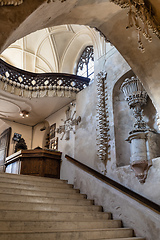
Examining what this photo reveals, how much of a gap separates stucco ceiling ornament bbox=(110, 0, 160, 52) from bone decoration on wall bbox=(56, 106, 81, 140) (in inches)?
201

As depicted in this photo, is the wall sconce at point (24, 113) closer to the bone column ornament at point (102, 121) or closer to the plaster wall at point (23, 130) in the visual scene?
the plaster wall at point (23, 130)

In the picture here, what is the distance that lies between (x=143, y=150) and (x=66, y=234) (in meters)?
2.26

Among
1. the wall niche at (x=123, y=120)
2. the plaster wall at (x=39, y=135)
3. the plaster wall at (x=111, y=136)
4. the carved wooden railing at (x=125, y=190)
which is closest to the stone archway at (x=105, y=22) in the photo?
the carved wooden railing at (x=125, y=190)

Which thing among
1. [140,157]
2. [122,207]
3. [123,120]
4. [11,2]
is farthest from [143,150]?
[11,2]

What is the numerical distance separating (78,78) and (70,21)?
574cm

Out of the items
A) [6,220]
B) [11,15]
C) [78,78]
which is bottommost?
[6,220]

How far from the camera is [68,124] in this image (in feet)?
26.9

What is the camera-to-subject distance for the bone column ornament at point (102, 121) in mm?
6004

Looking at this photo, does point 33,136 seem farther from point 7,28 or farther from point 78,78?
point 7,28

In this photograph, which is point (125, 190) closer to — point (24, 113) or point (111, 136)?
point (111, 136)

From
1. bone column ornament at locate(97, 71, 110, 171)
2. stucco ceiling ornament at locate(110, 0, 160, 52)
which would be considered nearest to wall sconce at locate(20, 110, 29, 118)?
bone column ornament at locate(97, 71, 110, 171)

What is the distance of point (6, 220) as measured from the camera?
329 cm

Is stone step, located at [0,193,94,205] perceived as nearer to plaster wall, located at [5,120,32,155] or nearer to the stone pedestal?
the stone pedestal

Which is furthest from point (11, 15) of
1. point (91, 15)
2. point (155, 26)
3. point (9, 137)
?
point (9, 137)
